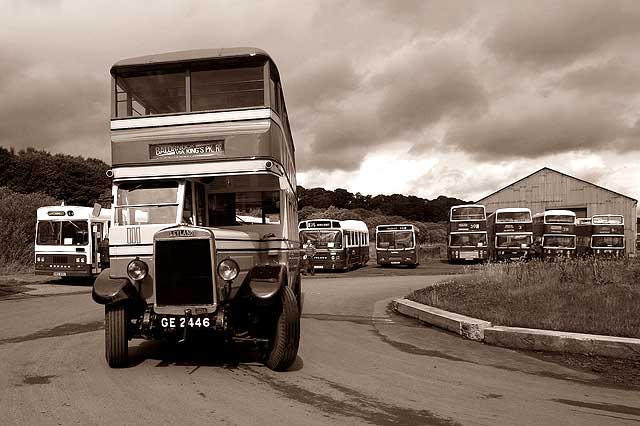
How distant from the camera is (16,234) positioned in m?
29.2

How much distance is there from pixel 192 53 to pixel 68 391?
5.18 m

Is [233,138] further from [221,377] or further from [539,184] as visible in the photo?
[539,184]

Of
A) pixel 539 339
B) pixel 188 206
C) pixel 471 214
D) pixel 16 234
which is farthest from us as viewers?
pixel 471 214

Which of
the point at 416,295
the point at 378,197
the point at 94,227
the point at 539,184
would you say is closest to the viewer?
the point at 416,295

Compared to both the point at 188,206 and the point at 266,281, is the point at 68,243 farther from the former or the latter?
the point at 266,281

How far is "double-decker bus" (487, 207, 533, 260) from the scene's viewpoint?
39.3m

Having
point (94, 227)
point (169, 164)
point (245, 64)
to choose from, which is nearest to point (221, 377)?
point (169, 164)

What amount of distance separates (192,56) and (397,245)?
29277mm

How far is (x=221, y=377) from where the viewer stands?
6902 mm

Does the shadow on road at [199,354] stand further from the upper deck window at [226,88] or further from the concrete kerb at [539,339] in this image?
the upper deck window at [226,88]

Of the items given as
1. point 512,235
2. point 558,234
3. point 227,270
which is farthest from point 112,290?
point 558,234

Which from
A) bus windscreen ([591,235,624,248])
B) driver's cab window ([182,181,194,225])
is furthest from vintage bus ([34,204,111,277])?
bus windscreen ([591,235,624,248])

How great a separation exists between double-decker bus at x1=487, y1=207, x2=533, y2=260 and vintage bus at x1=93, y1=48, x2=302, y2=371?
32.9 m

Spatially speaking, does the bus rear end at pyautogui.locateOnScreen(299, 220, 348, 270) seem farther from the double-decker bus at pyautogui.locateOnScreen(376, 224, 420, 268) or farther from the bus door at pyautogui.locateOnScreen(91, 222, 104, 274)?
the bus door at pyautogui.locateOnScreen(91, 222, 104, 274)
